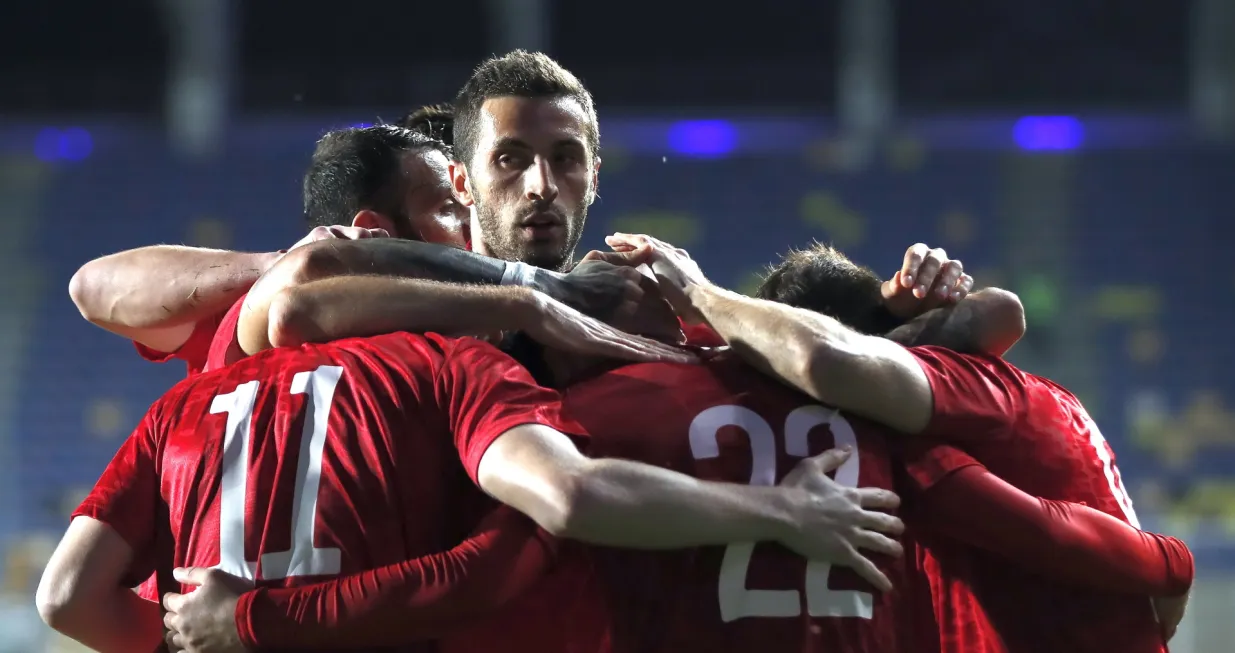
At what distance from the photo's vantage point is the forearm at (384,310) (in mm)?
2613

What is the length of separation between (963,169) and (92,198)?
31.4 feet

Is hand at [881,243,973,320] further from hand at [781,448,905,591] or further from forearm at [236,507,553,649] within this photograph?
forearm at [236,507,553,649]

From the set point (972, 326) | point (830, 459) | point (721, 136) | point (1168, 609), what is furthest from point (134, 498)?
point (721, 136)

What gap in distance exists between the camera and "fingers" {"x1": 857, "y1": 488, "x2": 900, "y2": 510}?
244cm

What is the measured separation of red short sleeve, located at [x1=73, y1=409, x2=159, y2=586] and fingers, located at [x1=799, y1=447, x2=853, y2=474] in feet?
4.25

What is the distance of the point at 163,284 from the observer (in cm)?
343

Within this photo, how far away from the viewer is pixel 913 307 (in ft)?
9.53

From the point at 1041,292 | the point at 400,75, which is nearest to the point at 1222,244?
the point at 1041,292

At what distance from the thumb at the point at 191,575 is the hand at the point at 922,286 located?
156cm

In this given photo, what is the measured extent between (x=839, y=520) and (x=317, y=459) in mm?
977

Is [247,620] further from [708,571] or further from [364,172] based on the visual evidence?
[364,172]

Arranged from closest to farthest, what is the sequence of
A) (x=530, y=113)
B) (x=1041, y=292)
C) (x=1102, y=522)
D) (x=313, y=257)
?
(x=1102, y=522)
(x=313, y=257)
(x=530, y=113)
(x=1041, y=292)

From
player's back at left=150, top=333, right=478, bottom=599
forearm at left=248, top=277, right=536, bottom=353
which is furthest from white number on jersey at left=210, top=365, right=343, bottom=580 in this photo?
forearm at left=248, top=277, right=536, bottom=353

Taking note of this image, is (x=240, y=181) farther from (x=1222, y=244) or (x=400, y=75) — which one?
(x=1222, y=244)
